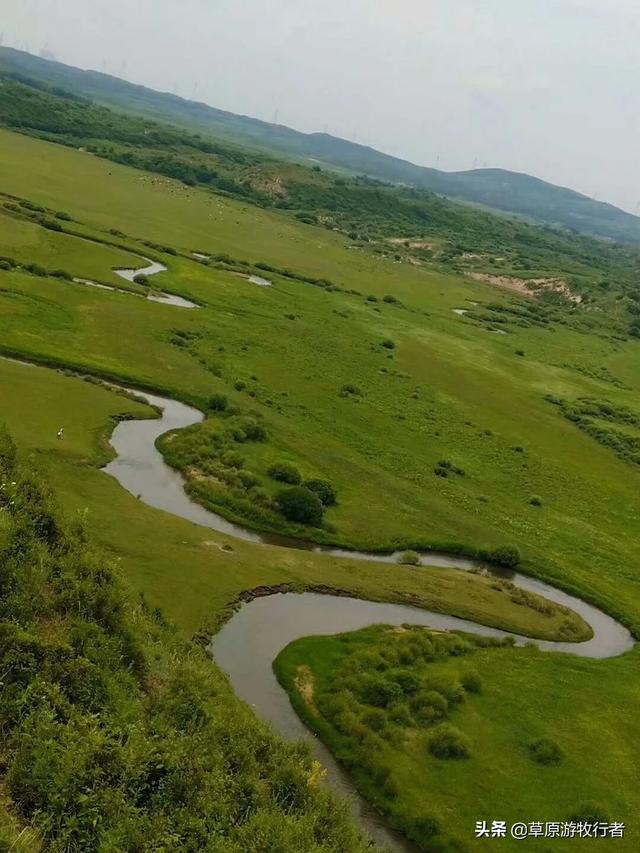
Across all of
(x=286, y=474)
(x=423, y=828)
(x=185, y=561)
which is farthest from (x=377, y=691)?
(x=286, y=474)

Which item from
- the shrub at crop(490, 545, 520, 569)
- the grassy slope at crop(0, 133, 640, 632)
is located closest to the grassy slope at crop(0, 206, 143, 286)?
the grassy slope at crop(0, 133, 640, 632)

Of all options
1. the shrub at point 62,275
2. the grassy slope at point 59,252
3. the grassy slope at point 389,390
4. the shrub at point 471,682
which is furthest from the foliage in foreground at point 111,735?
the grassy slope at point 59,252

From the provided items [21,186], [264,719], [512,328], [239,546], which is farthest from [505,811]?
[21,186]

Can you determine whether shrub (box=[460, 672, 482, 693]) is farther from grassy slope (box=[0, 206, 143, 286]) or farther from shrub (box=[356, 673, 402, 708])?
grassy slope (box=[0, 206, 143, 286])

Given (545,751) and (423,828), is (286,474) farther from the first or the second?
(423,828)

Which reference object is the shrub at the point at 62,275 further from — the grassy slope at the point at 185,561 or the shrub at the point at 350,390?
the grassy slope at the point at 185,561
